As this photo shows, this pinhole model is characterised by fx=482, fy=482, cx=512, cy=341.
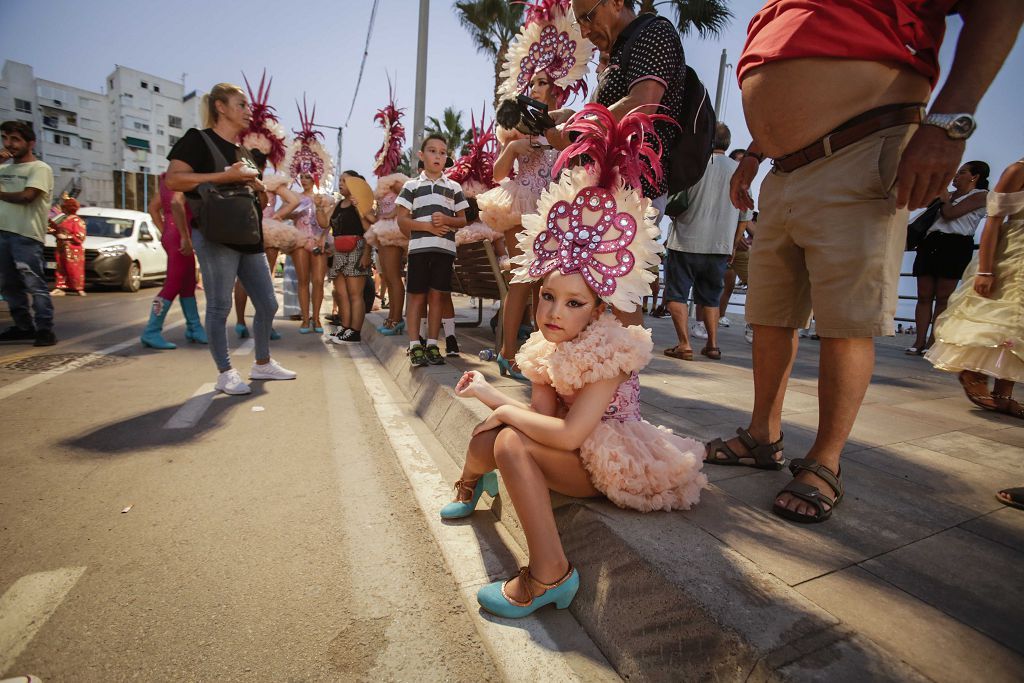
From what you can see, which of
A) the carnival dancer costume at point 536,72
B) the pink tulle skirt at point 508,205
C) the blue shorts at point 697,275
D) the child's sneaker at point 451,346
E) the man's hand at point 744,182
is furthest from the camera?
the blue shorts at point 697,275

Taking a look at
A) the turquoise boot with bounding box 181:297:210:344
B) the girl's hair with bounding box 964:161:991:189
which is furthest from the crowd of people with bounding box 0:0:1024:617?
the girl's hair with bounding box 964:161:991:189

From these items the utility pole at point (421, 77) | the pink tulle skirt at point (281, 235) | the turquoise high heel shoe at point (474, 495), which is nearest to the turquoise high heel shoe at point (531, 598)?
the turquoise high heel shoe at point (474, 495)

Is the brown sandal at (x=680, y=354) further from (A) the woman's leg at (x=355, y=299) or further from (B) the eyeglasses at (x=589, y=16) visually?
(A) the woman's leg at (x=355, y=299)

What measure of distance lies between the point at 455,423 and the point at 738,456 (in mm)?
1541

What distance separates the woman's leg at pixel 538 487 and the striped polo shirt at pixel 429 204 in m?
2.98

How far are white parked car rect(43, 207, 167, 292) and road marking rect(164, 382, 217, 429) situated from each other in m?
8.09

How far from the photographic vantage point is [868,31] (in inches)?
66.5

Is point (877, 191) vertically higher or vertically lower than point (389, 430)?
higher

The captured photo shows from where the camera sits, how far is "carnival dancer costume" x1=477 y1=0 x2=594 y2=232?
339 centimetres

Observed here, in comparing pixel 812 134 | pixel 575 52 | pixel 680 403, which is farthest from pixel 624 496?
pixel 575 52

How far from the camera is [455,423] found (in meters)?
2.90

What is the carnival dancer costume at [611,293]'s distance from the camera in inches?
64.9

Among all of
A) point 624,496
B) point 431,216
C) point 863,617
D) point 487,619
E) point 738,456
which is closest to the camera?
point 863,617

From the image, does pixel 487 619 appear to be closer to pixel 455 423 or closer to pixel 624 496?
pixel 624 496
